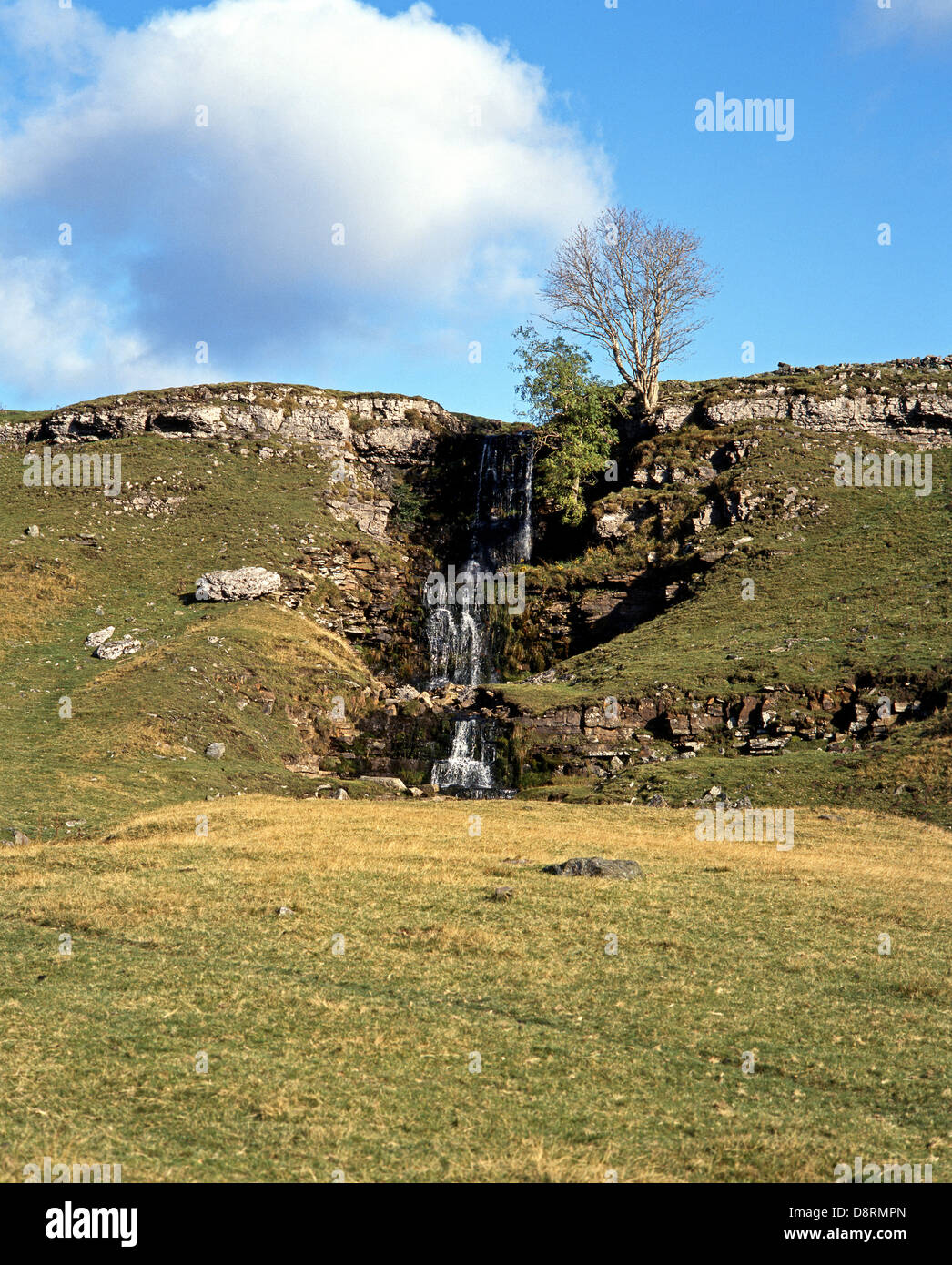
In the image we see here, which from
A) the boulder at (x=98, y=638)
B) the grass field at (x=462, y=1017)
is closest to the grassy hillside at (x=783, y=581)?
the grass field at (x=462, y=1017)

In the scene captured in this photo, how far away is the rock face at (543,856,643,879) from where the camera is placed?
24969 millimetres

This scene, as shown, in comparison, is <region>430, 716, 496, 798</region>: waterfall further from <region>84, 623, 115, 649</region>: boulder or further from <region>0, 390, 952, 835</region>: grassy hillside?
<region>84, 623, 115, 649</region>: boulder

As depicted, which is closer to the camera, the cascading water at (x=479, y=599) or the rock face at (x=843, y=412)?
the cascading water at (x=479, y=599)

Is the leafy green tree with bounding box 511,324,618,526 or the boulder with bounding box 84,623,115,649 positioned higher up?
the leafy green tree with bounding box 511,324,618,526

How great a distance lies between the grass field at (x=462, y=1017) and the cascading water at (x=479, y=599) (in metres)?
23.3

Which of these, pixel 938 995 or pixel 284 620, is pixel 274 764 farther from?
pixel 938 995

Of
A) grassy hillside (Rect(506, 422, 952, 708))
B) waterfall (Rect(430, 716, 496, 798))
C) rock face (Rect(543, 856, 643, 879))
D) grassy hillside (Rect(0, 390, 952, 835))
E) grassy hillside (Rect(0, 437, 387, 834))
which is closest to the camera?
rock face (Rect(543, 856, 643, 879))

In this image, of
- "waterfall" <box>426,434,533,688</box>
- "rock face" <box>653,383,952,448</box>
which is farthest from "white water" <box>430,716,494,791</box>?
"rock face" <box>653,383,952,448</box>

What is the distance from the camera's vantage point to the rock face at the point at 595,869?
81.9 ft

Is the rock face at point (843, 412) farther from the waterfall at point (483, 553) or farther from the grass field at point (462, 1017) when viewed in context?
the grass field at point (462, 1017)

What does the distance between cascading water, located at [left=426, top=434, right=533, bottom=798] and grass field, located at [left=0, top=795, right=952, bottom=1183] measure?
76.4ft

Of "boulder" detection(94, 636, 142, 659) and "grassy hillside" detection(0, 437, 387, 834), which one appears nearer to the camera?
"grassy hillside" detection(0, 437, 387, 834)

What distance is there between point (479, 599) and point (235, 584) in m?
19.7

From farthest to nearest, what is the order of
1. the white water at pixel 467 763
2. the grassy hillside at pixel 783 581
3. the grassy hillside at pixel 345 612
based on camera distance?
the grassy hillside at pixel 783 581, the white water at pixel 467 763, the grassy hillside at pixel 345 612
